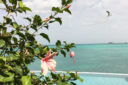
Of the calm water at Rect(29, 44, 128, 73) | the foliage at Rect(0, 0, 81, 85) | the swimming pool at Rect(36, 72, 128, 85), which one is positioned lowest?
the calm water at Rect(29, 44, 128, 73)

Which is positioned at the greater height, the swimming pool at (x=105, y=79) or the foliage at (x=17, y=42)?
the foliage at (x=17, y=42)

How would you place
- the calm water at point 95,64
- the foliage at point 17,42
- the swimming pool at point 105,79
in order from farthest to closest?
the calm water at point 95,64
the swimming pool at point 105,79
the foliage at point 17,42

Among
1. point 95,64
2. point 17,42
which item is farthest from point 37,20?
→ point 95,64

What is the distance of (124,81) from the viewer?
14.9 feet

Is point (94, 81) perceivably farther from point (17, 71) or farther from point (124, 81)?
point (17, 71)

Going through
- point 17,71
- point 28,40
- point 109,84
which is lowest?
point 109,84

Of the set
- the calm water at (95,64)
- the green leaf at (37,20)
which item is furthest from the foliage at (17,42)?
the calm water at (95,64)

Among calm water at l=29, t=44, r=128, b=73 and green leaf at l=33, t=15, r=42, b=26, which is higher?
green leaf at l=33, t=15, r=42, b=26

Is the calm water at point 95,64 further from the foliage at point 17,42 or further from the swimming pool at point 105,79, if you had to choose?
the swimming pool at point 105,79

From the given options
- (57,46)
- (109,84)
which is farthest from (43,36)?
(109,84)

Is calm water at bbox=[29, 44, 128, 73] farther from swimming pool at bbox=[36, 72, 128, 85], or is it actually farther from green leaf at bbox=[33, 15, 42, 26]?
swimming pool at bbox=[36, 72, 128, 85]

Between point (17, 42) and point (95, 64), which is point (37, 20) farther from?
point (95, 64)

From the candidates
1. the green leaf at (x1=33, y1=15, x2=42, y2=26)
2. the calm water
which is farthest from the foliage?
the calm water

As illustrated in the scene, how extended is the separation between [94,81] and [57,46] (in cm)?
392
